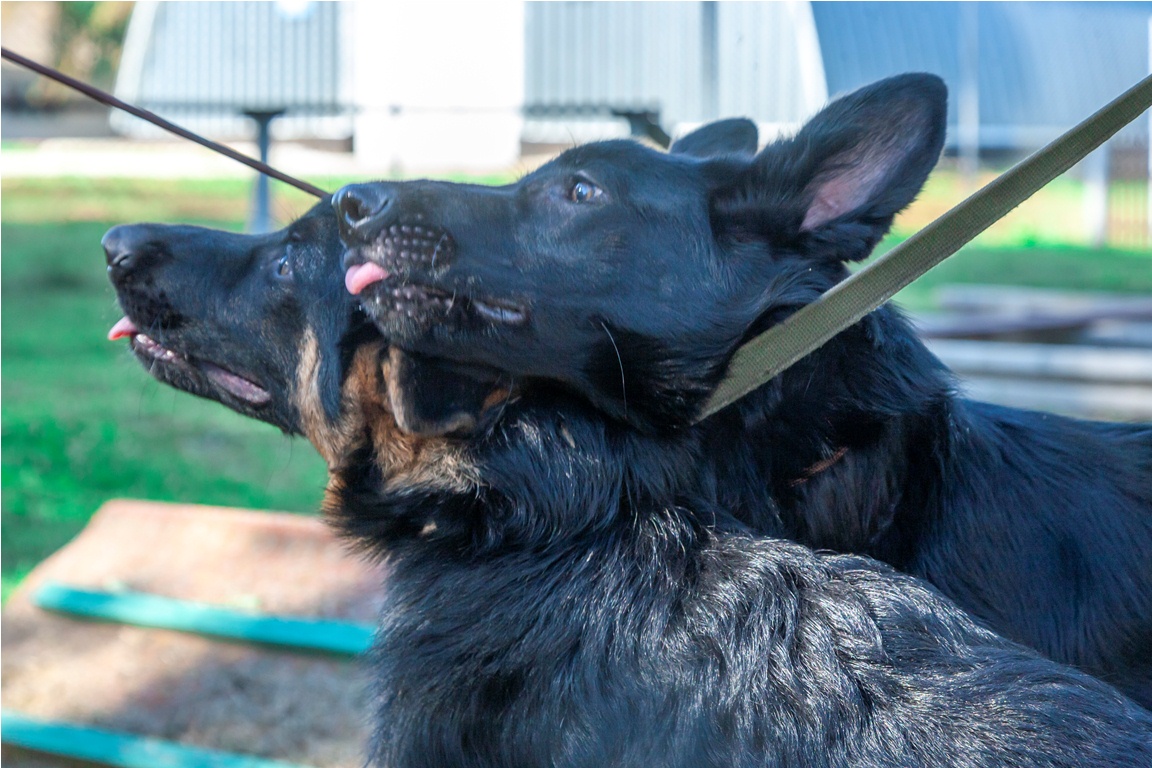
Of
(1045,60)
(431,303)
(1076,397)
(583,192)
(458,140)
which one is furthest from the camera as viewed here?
(1045,60)

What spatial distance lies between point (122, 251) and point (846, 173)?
182 centimetres

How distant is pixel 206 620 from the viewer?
437 centimetres

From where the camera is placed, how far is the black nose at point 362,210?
2.49m

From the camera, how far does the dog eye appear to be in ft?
8.41

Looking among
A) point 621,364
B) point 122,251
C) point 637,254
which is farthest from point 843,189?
point 122,251

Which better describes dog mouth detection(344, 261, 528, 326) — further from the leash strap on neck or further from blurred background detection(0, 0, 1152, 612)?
blurred background detection(0, 0, 1152, 612)

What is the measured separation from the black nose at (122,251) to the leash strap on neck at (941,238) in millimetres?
1657

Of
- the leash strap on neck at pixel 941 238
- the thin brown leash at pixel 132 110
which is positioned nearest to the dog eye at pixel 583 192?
the leash strap on neck at pixel 941 238

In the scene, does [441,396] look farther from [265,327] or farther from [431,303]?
[265,327]

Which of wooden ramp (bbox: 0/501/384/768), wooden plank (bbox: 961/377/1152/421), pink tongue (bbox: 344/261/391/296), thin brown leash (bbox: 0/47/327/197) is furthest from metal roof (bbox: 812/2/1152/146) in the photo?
pink tongue (bbox: 344/261/391/296)

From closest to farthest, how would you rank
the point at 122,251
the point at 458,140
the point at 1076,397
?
1. the point at 122,251
2. the point at 1076,397
3. the point at 458,140

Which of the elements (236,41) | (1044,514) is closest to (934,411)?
(1044,514)

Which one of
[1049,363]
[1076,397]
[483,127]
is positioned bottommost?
[1076,397]

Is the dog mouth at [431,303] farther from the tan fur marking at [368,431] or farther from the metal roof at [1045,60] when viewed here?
the metal roof at [1045,60]
